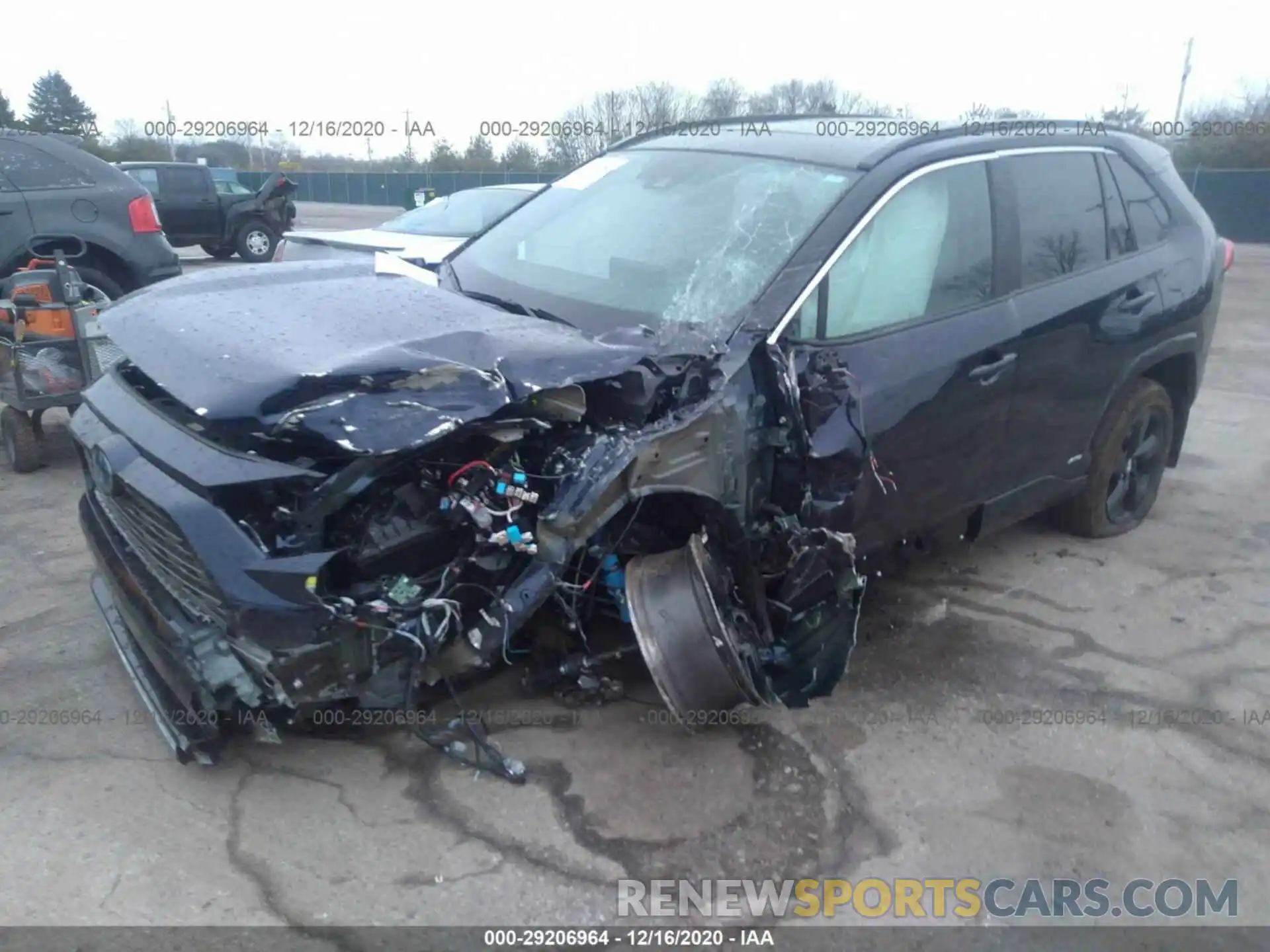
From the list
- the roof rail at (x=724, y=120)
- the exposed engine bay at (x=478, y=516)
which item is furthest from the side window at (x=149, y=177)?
the exposed engine bay at (x=478, y=516)

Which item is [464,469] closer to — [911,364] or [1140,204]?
[911,364]

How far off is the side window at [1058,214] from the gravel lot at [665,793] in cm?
148

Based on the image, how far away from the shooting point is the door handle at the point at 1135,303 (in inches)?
173

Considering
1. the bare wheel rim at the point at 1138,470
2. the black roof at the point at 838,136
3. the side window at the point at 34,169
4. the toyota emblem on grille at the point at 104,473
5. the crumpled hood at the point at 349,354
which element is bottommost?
the bare wheel rim at the point at 1138,470

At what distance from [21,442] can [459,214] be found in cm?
432

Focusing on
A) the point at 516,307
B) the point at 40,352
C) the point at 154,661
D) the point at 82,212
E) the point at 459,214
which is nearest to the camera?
the point at 154,661

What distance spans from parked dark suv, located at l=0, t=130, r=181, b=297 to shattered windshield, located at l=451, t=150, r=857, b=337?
15.2 ft

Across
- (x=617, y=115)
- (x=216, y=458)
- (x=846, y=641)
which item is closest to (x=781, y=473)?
(x=846, y=641)

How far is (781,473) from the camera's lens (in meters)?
3.27

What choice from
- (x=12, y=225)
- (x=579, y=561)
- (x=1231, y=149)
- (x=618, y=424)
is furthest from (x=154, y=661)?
(x=1231, y=149)

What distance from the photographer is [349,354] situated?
277 centimetres

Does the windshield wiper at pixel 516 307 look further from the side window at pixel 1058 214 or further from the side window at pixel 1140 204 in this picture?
the side window at pixel 1140 204

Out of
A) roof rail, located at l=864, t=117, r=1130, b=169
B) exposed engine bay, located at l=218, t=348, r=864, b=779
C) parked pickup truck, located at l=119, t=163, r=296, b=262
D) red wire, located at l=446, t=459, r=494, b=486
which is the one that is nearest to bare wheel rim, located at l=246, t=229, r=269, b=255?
parked pickup truck, located at l=119, t=163, r=296, b=262

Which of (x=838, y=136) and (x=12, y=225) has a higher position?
(x=838, y=136)
